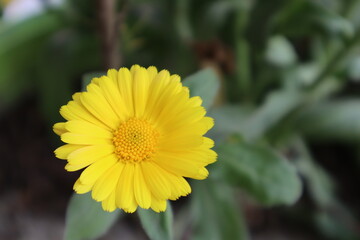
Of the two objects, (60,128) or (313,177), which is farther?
(313,177)

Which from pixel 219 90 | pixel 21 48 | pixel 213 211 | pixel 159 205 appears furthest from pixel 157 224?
pixel 21 48

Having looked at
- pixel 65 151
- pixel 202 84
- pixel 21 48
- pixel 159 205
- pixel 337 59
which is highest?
pixel 21 48

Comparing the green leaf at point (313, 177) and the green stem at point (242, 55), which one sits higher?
the green stem at point (242, 55)

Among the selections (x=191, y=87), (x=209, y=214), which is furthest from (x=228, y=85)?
(x=191, y=87)

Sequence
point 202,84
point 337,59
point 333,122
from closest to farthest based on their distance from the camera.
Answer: point 202,84 < point 337,59 < point 333,122

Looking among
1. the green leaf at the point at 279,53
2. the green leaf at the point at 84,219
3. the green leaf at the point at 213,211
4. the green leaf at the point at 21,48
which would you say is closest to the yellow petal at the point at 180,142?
the green leaf at the point at 84,219

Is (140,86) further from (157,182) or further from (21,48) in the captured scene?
(21,48)

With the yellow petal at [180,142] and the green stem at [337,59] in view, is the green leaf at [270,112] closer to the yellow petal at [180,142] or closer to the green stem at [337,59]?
the green stem at [337,59]
